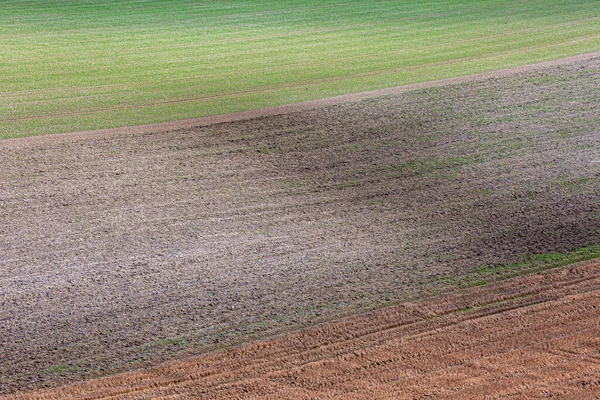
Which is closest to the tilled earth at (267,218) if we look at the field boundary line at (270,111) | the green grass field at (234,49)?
the field boundary line at (270,111)

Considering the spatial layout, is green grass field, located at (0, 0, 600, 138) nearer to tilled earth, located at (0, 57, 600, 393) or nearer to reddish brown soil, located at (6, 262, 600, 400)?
tilled earth, located at (0, 57, 600, 393)

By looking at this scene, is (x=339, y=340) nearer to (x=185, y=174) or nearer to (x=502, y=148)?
(x=185, y=174)

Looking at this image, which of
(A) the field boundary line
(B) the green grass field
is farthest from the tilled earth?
(B) the green grass field

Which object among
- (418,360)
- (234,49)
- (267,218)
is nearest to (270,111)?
(267,218)

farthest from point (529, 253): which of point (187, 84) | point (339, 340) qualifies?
point (187, 84)

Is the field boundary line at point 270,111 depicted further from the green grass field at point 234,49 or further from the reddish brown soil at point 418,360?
the reddish brown soil at point 418,360
